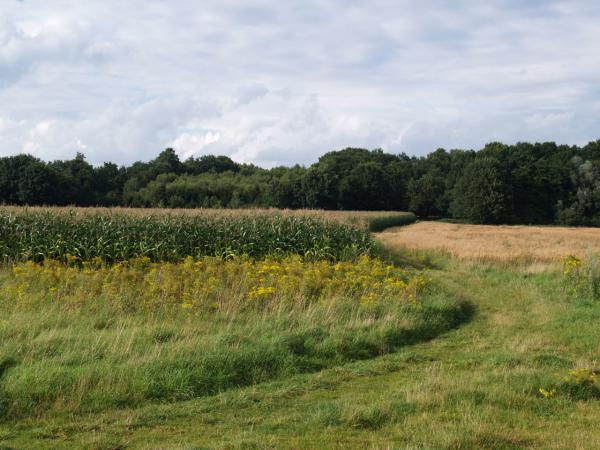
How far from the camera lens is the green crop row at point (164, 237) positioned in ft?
65.3

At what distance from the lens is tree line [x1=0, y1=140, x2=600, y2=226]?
5922cm

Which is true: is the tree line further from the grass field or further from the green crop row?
the grass field

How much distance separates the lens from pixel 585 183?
8244cm

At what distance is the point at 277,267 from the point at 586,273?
8.99m

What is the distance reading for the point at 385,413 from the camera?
6734 mm

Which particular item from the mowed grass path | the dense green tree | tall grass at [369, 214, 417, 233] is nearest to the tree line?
the dense green tree

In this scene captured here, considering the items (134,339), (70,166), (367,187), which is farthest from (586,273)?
(367,187)

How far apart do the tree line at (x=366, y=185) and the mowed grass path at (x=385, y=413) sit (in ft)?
161

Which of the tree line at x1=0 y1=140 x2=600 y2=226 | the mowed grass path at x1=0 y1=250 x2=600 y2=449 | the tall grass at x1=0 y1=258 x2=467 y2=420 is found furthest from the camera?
the tree line at x1=0 y1=140 x2=600 y2=226

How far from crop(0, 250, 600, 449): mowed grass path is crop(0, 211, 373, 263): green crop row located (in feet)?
38.5

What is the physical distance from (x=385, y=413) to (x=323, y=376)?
2.14 metres

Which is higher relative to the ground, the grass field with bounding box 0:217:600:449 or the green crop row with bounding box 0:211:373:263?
the green crop row with bounding box 0:211:373:263

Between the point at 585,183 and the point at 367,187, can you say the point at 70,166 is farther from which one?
the point at 585,183

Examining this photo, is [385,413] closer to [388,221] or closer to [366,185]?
[388,221]
